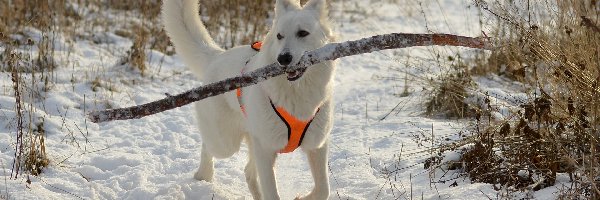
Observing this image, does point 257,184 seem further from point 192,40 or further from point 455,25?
point 455,25

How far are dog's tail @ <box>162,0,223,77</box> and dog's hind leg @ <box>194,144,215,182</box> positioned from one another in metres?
0.57

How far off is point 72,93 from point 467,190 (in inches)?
158

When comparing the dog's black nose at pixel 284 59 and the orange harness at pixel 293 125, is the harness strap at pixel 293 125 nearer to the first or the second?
the orange harness at pixel 293 125

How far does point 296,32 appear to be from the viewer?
3818 millimetres

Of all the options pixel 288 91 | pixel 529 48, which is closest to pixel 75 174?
pixel 288 91

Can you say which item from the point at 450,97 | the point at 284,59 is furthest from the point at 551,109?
the point at 450,97

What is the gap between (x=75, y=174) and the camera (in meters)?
4.63

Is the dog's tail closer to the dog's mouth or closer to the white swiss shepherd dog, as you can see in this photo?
the white swiss shepherd dog

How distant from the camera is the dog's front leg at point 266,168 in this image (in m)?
3.98

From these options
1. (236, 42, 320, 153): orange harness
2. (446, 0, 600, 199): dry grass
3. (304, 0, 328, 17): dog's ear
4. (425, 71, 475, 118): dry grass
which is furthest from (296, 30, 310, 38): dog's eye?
(425, 71, 475, 118): dry grass

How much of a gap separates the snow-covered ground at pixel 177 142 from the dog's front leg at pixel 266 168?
481 mm

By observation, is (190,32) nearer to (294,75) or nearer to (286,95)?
(286,95)

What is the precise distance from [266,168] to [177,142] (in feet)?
6.31

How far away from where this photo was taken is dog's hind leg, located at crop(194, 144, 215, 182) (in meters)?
4.83
